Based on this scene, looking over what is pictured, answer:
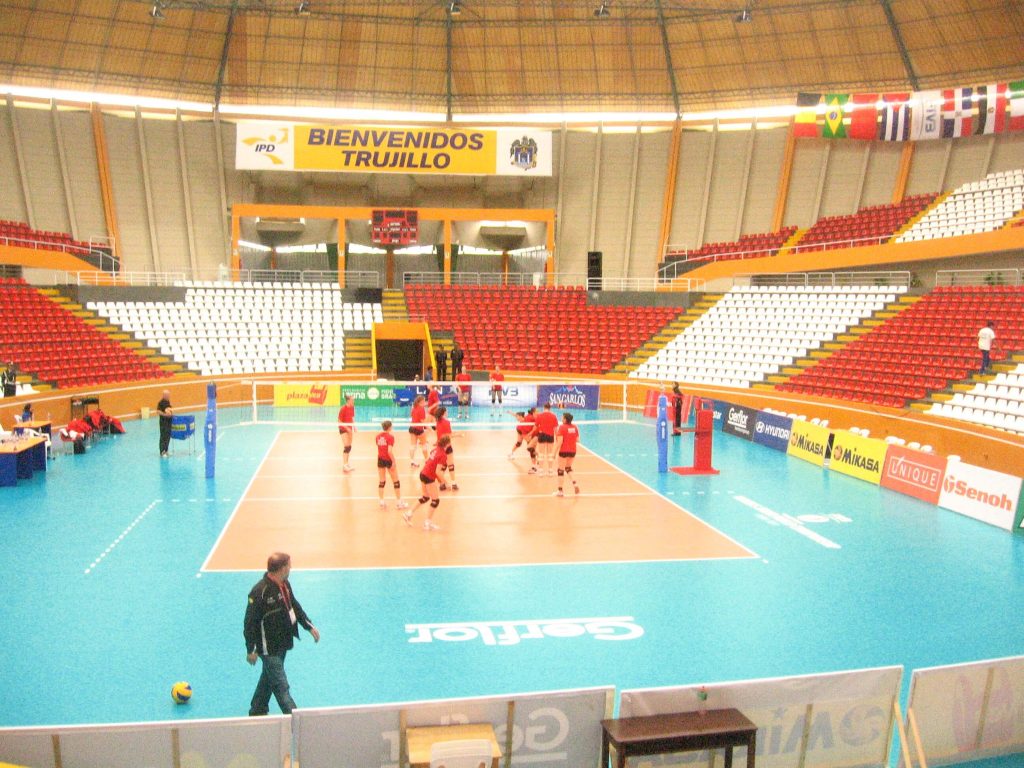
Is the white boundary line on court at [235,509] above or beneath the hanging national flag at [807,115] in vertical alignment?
beneath

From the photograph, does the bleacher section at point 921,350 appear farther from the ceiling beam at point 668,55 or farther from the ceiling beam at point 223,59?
the ceiling beam at point 223,59

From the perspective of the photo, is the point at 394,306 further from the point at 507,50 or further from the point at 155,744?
the point at 155,744

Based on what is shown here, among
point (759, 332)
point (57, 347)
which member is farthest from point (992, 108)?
point (57, 347)

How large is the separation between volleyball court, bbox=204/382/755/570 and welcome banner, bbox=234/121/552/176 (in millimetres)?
18976

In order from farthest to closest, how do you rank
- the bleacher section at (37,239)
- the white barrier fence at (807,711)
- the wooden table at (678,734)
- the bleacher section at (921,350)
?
the bleacher section at (37,239), the bleacher section at (921,350), the white barrier fence at (807,711), the wooden table at (678,734)

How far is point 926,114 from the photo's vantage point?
35656mm

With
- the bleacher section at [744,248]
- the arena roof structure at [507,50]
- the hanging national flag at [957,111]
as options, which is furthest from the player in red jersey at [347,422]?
the hanging national flag at [957,111]

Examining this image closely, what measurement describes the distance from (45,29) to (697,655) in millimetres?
38756

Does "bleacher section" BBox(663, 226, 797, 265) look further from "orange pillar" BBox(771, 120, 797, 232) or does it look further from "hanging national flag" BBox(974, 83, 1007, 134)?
"hanging national flag" BBox(974, 83, 1007, 134)

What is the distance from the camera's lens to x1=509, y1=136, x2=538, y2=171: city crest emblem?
39000mm

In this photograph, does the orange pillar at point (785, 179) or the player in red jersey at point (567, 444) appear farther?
the orange pillar at point (785, 179)

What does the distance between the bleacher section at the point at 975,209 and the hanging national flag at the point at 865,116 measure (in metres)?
4.55

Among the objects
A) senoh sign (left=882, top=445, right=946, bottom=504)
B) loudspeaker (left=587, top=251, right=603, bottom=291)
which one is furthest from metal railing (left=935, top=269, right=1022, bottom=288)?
loudspeaker (left=587, top=251, right=603, bottom=291)

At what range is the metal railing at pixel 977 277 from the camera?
29.3 meters
